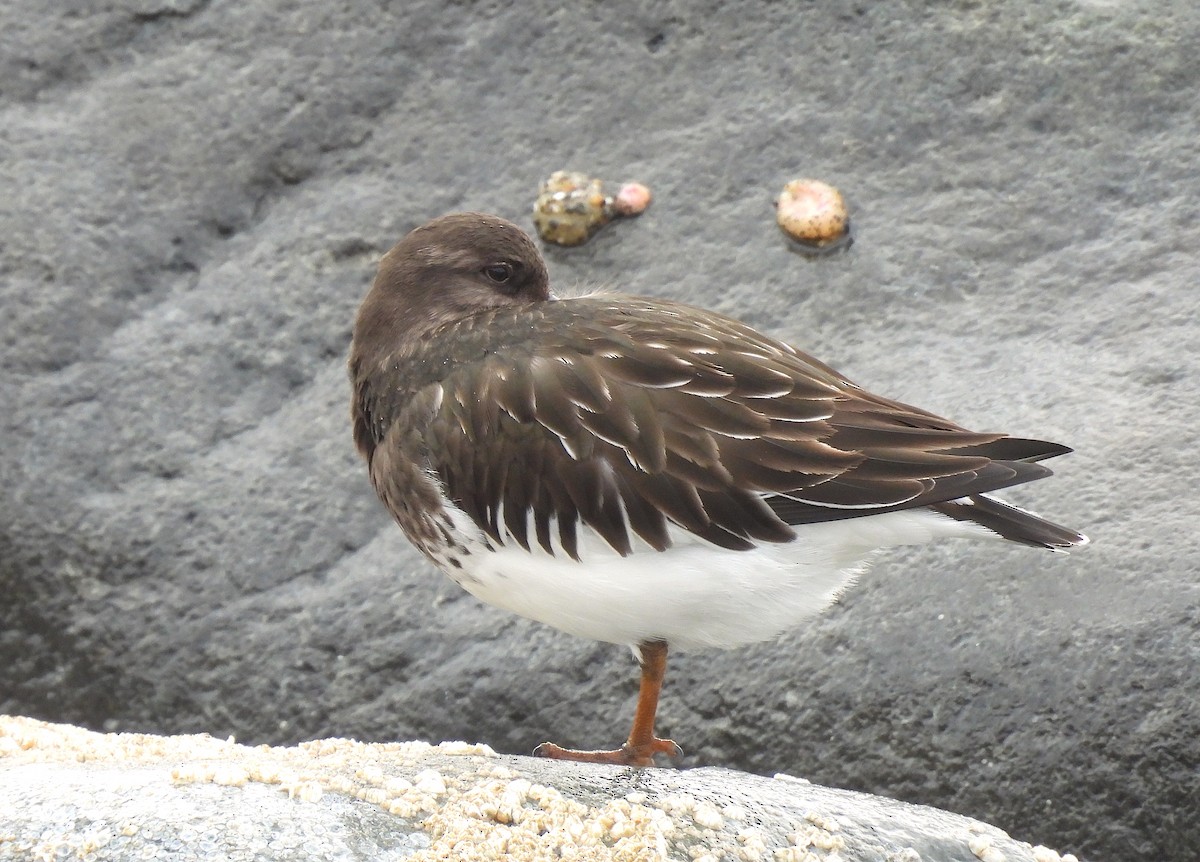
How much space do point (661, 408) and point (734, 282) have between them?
1836mm

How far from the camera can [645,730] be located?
346 centimetres

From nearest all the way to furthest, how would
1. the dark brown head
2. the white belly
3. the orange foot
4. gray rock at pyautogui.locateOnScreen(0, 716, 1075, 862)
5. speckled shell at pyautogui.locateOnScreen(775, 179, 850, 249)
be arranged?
gray rock at pyautogui.locateOnScreen(0, 716, 1075, 862) → the white belly → the orange foot → the dark brown head → speckled shell at pyautogui.locateOnScreen(775, 179, 850, 249)

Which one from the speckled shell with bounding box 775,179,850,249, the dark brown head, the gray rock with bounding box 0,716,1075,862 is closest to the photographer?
the gray rock with bounding box 0,716,1075,862

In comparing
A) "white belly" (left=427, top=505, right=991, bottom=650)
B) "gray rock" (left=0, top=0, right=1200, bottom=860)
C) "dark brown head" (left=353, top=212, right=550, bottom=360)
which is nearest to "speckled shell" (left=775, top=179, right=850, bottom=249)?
"gray rock" (left=0, top=0, right=1200, bottom=860)

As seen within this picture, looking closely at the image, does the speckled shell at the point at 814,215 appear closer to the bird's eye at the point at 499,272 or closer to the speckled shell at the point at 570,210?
the speckled shell at the point at 570,210

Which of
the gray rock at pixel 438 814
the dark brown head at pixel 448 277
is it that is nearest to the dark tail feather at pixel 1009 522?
the gray rock at pixel 438 814

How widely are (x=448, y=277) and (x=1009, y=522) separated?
62.1 inches

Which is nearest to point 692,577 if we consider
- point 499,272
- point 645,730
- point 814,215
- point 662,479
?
point 662,479

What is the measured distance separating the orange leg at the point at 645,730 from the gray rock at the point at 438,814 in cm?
19

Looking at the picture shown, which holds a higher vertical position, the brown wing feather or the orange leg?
the brown wing feather

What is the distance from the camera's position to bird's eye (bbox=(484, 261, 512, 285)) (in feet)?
12.4

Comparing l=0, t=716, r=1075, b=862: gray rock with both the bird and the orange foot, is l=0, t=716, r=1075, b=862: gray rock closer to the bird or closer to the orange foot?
the orange foot

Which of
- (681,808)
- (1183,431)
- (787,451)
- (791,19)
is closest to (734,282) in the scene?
(791,19)

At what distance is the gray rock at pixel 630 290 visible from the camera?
152 inches
